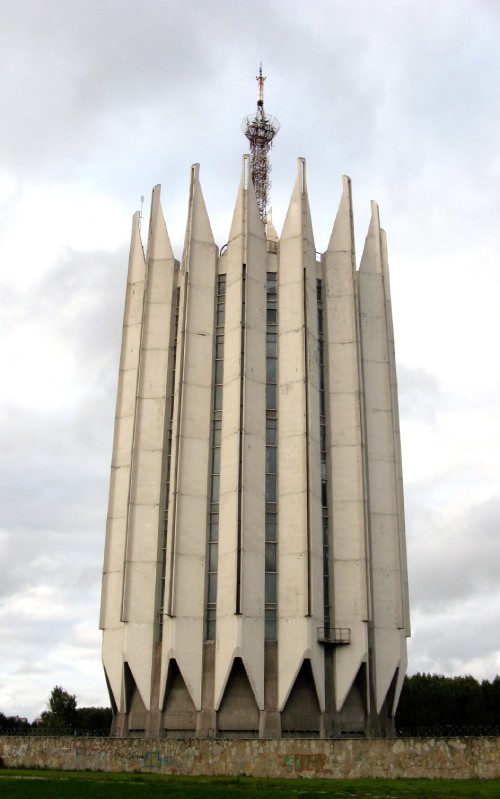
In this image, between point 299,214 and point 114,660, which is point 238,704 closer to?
point 114,660

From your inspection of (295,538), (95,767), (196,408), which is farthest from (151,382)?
(95,767)

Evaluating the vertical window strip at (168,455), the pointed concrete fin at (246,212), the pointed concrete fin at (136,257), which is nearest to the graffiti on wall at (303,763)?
the vertical window strip at (168,455)

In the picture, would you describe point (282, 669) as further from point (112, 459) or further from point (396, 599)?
point (112, 459)

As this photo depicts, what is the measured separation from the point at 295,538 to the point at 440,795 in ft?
74.3

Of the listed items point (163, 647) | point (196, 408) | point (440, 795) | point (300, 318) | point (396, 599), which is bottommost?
point (440, 795)

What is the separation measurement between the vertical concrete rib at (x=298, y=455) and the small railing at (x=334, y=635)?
571mm

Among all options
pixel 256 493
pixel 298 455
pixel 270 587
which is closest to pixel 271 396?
pixel 298 455

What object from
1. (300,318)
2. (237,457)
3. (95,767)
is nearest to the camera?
(95,767)

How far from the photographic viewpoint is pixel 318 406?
48.5 m

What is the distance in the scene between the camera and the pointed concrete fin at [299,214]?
51250 millimetres

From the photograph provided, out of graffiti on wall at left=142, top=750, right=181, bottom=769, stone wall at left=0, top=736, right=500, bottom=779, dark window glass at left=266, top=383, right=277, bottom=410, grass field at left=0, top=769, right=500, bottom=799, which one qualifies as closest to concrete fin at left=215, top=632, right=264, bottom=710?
stone wall at left=0, top=736, right=500, bottom=779

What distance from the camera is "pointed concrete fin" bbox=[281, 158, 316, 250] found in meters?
51.2

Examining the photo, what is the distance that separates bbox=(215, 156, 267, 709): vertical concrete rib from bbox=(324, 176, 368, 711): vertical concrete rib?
4243 millimetres

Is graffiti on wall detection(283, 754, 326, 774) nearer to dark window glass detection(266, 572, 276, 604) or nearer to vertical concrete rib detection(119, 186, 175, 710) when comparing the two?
dark window glass detection(266, 572, 276, 604)
